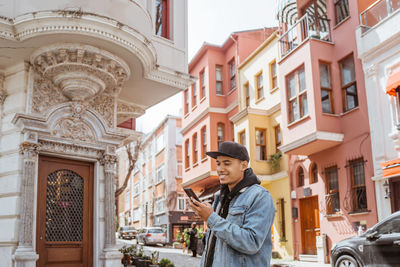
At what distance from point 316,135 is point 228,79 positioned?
39.9ft

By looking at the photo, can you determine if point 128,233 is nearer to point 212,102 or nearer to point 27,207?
point 212,102

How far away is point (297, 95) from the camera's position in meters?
18.8

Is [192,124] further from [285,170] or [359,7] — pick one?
[359,7]

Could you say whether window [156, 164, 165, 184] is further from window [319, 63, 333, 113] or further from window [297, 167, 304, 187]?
window [319, 63, 333, 113]

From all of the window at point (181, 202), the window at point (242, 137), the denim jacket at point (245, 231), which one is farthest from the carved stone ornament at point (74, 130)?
the window at point (181, 202)

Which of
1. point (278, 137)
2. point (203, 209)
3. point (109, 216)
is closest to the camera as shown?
point (203, 209)

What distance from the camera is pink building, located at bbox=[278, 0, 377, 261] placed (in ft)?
54.5

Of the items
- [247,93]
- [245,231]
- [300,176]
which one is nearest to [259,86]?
[247,93]

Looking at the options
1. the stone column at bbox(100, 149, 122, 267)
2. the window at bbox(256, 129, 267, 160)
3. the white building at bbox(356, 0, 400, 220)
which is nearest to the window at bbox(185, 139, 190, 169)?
the window at bbox(256, 129, 267, 160)

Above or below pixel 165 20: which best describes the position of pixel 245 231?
below

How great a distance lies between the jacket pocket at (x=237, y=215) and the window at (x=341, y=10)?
1654 cm

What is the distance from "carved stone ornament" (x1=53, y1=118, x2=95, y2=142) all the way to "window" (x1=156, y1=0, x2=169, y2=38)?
3397 mm

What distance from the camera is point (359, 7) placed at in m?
17.3

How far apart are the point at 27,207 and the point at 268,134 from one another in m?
15.8
